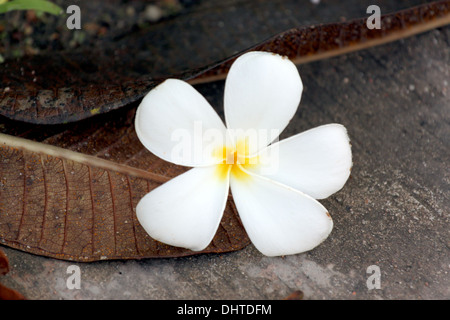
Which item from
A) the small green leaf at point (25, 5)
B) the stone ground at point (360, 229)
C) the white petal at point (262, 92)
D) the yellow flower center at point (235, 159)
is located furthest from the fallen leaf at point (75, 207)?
the small green leaf at point (25, 5)

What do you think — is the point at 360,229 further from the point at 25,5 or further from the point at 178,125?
the point at 25,5

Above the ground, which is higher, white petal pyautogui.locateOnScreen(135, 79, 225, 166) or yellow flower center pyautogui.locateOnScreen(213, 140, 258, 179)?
white petal pyautogui.locateOnScreen(135, 79, 225, 166)

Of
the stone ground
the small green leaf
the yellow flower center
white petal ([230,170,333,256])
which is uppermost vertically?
the small green leaf

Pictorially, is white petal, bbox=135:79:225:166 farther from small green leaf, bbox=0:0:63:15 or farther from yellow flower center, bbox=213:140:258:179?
small green leaf, bbox=0:0:63:15

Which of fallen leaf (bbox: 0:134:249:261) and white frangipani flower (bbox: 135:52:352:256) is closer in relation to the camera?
white frangipani flower (bbox: 135:52:352:256)

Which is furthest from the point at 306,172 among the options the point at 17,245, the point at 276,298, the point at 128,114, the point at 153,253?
the point at 17,245

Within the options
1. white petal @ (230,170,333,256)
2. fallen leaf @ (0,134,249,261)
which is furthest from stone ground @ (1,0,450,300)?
white petal @ (230,170,333,256)

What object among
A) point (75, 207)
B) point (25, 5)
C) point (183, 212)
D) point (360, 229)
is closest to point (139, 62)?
point (25, 5)

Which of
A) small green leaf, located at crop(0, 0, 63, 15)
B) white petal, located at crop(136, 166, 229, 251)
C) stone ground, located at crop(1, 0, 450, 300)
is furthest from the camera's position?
small green leaf, located at crop(0, 0, 63, 15)
